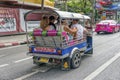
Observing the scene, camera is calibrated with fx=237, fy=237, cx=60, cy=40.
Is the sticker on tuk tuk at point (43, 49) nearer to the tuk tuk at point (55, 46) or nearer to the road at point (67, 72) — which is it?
the tuk tuk at point (55, 46)

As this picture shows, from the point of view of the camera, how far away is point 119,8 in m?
53.2

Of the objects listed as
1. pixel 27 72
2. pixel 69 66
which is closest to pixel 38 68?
pixel 27 72

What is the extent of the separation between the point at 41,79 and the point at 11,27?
42.0 ft

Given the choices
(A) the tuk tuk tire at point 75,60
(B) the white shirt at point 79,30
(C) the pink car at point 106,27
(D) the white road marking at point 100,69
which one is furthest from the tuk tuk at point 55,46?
(C) the pink car at point 106,27

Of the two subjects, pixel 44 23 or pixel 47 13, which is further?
pixel 44 23

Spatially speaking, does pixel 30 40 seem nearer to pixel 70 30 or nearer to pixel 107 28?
pixel 70 30

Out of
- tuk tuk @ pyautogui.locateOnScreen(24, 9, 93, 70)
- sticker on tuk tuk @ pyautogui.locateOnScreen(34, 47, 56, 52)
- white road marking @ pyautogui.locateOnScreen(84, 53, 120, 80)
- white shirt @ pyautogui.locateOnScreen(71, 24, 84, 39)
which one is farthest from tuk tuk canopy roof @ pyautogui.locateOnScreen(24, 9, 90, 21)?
white road marking @ pyautogui.locateOnScreen(84, 53, 120, 80)

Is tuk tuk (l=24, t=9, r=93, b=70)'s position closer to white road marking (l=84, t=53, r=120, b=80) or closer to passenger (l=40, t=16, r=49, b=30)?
passenger (l=40, t=16, r=49, b=30)

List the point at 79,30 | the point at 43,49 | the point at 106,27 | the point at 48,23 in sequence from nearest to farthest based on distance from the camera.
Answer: the point at 43,49 < the point at 48,23 < the point at 79,30 < the point at 106,27

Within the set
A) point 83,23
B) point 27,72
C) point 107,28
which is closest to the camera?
point 27,72

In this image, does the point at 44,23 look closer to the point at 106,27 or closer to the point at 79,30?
the point at 79,30

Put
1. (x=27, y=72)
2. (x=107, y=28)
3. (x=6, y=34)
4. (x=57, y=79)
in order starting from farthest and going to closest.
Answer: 1. (x=107, y=28)
2. (x=6, y=34)
3. (x=27, y=72)
4. (x=57, y=79)

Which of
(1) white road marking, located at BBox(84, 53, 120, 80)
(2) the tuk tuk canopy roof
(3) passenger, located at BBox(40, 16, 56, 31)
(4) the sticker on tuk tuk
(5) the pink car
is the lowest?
(1) white road marking, located at BBox(84, 53, 120, 80)

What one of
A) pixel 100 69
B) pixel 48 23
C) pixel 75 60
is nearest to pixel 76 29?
pixel 48 23
